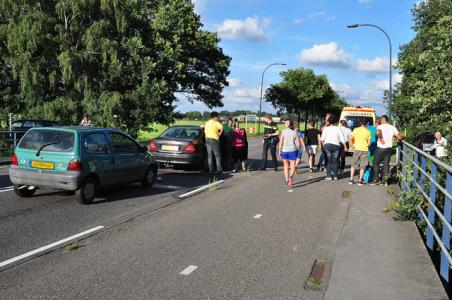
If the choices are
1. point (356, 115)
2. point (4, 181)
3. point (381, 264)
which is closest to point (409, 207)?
point (381, 264)

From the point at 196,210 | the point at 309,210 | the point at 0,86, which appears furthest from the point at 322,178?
the point at 0,86

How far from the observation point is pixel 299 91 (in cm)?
6606

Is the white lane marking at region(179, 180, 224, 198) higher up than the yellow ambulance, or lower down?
lower down

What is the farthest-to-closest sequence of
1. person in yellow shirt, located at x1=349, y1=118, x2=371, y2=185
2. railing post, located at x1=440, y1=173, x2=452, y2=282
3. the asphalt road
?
person in yellow shirt, located at x1=349, y1=118, x2=371, y2=185 < railing post, located at x1=440, y1=173, x2=452, y2=282 < the asphalt road

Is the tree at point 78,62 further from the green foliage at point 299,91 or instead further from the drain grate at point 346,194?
the green foliage at point 299,91

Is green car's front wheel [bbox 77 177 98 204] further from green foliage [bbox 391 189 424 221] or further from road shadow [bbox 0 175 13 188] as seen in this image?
green foliage [bbox 391 189 424 221]

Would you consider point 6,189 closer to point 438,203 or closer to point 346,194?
point 346,194

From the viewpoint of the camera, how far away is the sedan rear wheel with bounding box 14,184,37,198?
29.2 ft

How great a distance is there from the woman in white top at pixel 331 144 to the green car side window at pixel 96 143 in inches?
251

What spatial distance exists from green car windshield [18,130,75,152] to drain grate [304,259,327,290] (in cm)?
516

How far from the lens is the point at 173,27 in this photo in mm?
38938

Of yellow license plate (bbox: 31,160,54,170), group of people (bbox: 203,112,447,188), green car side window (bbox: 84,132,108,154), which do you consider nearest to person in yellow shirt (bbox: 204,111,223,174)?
group of people (bbox: 203,112,447,188)

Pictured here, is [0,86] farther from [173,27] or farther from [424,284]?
[424,284]

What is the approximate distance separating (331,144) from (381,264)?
7.81m
